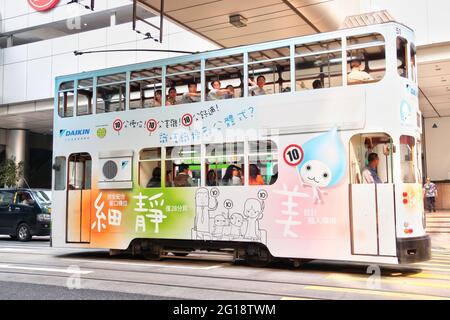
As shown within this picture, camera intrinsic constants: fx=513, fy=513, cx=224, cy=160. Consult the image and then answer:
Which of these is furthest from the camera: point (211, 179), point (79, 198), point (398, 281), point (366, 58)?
point (79, 198)

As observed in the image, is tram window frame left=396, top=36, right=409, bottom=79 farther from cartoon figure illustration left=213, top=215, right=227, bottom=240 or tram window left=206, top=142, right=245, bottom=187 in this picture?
cartoon figure illustration left=213, top=215, right=227, bottom=240

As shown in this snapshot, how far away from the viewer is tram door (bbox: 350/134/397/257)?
8.19 metres

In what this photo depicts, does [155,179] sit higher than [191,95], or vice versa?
[191,95]

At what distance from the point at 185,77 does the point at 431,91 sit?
48.4ft

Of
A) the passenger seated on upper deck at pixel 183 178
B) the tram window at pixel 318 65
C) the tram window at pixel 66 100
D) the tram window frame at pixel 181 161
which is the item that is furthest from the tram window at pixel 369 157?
the tram window at pixel 66 100

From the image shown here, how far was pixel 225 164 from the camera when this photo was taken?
9711 millimetres

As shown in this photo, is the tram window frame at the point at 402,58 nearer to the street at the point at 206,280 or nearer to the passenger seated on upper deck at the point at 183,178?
the street at the point at 206,280

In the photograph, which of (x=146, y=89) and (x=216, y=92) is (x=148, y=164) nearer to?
(x=146, y=89)

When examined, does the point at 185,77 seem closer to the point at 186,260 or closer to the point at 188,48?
the point at 186,260

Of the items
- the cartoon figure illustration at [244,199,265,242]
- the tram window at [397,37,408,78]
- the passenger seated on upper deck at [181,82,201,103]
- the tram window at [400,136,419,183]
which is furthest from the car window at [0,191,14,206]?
the tram window at [397,37,408,78]

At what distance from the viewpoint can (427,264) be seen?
10305 mm

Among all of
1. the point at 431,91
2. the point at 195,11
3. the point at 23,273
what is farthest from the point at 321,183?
the point at 431,91

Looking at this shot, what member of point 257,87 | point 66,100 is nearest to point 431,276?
point 257,87

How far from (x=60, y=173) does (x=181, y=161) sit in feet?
11.1
